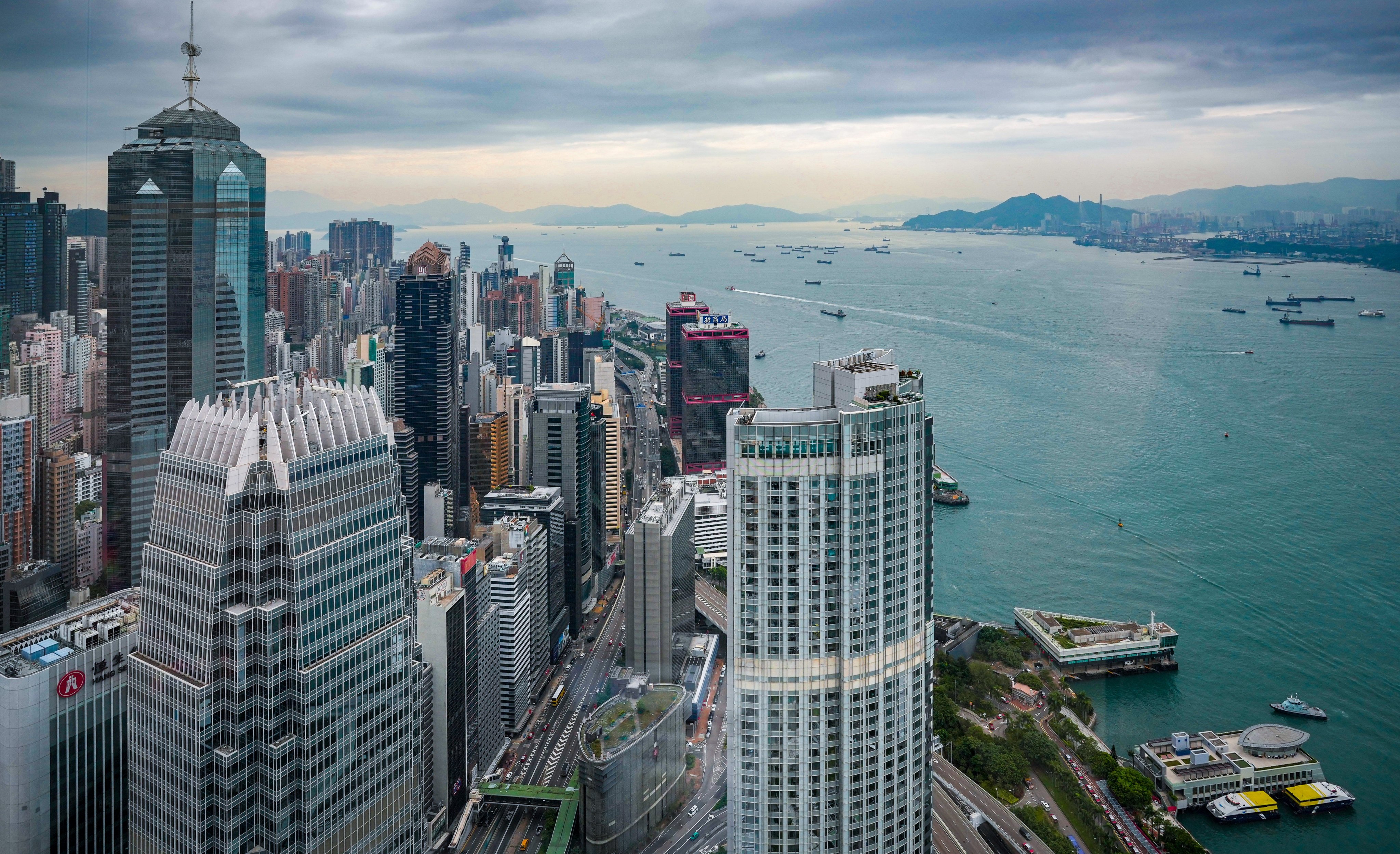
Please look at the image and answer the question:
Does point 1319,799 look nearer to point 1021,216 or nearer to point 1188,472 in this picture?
point 1188,472

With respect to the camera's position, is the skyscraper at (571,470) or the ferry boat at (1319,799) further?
the skyscraper at (571,470)

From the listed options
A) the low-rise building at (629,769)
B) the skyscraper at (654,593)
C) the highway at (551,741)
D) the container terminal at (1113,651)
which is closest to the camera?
the low-rise building at (629,769)

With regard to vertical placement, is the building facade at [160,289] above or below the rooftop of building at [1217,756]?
above

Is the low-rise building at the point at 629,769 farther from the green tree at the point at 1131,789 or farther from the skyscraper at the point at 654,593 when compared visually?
the green tree at the point at 1131,789

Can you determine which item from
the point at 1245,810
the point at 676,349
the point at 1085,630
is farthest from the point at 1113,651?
the point at 676,349

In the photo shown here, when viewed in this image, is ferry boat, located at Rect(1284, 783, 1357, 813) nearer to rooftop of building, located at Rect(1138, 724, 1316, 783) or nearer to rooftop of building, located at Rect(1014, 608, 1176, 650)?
rooftop of building, located at Rect(1138, 724, 1316, 783)

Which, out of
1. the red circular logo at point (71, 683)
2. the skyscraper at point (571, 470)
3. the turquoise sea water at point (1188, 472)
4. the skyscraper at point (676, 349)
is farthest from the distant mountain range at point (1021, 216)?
the red circular logo at point (71, 683)

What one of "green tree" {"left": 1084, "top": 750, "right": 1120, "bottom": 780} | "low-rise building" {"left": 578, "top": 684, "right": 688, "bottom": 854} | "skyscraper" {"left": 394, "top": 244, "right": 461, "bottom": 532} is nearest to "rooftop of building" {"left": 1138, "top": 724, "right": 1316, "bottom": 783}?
"green tree" {"left": 1084, "top": 750, "right": 1120, "bottom": 780}
